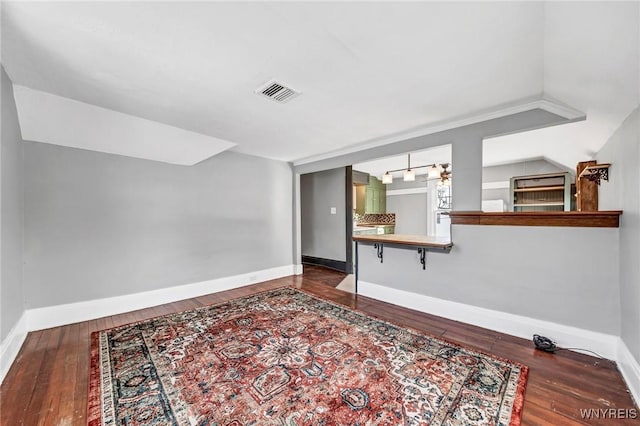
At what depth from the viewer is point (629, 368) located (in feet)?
5.72

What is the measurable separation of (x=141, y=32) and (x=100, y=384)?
2336mm

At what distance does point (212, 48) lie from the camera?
165 centimetres

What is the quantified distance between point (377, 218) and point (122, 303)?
5.99 meters

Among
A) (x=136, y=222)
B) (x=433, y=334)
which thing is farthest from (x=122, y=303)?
(x=433, y=334)

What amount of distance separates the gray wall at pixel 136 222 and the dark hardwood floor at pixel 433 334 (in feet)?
1.92

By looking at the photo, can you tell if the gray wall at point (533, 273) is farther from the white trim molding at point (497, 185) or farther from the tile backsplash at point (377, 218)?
the tile backsplash at point (377, 218)

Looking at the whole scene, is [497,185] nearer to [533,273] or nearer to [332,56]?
[533,273]

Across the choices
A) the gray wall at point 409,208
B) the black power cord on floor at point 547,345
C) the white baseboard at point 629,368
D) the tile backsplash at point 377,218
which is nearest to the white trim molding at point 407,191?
the gray wall at point 409,208

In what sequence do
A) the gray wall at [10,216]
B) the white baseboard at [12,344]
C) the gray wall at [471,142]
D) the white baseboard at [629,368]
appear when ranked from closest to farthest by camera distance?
the white baseboard at [629,368] → the white baseboard at [12,344] → the gray wall at [10,216] → the gray wall at [471,142]

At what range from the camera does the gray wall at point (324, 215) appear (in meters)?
5.47

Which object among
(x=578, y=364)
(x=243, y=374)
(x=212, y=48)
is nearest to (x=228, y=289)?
(x=243, y=374)

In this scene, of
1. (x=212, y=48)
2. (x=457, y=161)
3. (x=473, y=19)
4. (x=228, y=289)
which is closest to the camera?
(x=473, y=19)

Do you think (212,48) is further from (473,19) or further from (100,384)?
(100,384)

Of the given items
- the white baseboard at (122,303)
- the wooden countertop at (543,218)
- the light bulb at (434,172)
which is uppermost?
the light bulb at (434,172)
